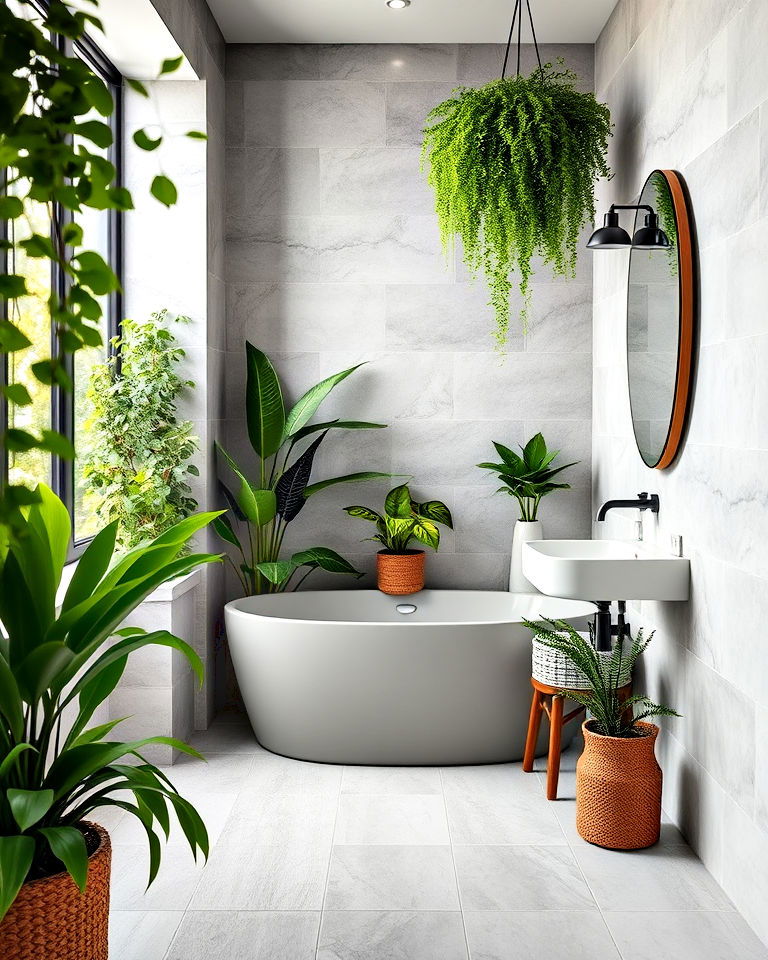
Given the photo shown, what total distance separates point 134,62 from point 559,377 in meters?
2.22

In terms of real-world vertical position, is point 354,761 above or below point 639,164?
below

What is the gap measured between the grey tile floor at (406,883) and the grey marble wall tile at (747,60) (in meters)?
2.07

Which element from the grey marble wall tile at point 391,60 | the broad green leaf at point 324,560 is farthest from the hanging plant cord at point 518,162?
the broad green leaf at point 324,560

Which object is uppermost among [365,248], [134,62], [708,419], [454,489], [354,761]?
[134,62]

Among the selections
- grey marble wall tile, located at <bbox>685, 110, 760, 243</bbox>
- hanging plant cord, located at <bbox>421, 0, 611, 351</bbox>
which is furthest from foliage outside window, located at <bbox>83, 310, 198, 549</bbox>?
grey marble wall tile, located at <bbox>685, 110, 760, 243</bbox>

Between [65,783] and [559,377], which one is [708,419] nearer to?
[559,377]

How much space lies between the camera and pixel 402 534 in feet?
13.4

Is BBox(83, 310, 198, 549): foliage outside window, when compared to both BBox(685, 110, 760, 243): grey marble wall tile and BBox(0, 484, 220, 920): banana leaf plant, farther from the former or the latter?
BBox(685, 110, 760, 243): grey marble wall tile

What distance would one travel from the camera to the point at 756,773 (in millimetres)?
2344

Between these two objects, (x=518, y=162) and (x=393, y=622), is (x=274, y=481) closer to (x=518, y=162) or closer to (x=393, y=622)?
(x=393, y=622)

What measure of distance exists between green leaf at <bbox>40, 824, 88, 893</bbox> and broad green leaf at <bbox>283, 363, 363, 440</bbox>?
252 centimetres

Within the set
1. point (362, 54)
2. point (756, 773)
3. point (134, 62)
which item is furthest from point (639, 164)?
point (756, 773)

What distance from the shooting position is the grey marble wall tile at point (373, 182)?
4262mm

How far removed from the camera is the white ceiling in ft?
12.6
